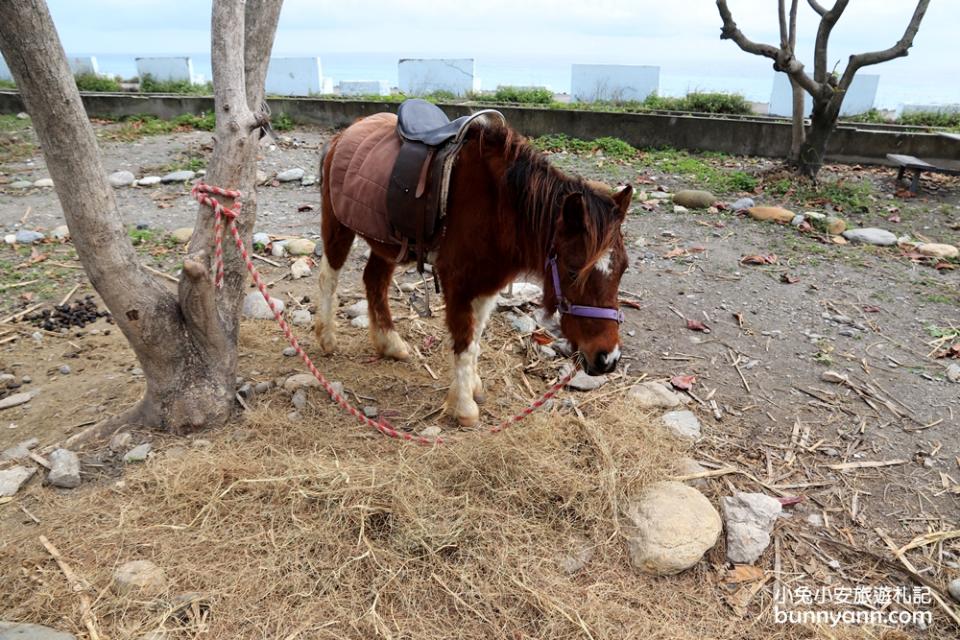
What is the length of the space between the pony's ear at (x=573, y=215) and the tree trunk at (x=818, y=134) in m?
7.75

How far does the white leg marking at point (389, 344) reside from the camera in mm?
4340

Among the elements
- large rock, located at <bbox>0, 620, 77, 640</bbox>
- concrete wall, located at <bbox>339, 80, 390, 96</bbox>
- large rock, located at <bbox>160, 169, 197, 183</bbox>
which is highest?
concrete wall, located at <bbox>339, 80, 390, 96</bbox>

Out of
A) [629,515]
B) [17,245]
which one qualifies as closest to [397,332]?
[629,515]

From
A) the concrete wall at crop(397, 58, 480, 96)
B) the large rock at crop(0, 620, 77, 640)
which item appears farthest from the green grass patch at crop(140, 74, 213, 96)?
the large rock at crop(0, 620, 77, 640)

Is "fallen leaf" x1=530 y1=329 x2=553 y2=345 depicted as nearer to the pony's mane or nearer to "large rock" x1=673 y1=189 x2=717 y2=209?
the pony's mane

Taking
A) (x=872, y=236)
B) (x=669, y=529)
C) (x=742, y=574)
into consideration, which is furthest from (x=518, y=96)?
(x=742, y=574)

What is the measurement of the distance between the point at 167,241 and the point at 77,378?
2.80m

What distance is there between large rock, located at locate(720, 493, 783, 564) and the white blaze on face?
1372 millimetres

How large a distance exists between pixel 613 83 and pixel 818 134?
7.22 meters

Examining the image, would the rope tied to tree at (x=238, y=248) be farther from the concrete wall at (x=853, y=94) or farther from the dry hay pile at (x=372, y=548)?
the concrete wall at (x=853, y=94)

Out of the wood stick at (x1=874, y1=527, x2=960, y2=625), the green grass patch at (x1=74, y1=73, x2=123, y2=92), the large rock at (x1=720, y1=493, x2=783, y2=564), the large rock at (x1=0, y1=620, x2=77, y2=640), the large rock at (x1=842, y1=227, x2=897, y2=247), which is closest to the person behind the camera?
the large rock at (x1=0, y1=620, x2=77, y2=640)

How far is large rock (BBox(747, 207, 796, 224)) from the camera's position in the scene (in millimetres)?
7383

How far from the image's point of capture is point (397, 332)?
4.66 metres

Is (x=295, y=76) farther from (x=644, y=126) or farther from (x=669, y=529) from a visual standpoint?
(x=669, y=529)
